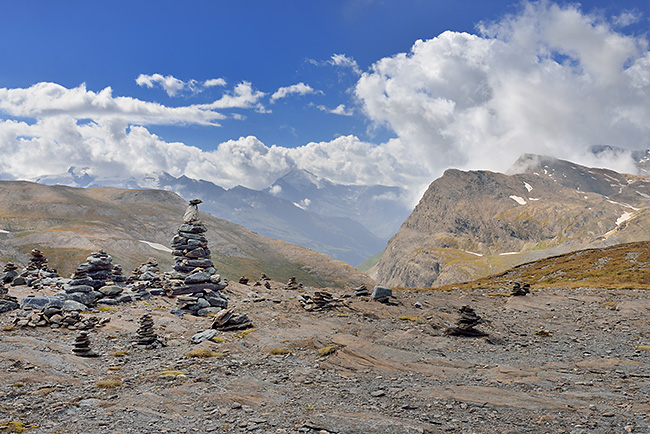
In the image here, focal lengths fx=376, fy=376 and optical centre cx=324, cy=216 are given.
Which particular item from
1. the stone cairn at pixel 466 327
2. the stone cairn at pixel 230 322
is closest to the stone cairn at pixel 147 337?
the stone cairn at pixel 230 322

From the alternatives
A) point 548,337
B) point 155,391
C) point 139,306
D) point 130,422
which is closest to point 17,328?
point 139,306

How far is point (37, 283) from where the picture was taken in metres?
53.0

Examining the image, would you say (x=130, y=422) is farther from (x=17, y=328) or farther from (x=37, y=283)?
(x=37, y=283)

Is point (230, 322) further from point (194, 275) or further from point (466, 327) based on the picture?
point (466, 327)

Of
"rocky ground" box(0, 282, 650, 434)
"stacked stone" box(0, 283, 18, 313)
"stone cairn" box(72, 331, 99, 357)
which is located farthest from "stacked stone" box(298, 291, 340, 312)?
"stacked stone" box(0, 283, 18, 313)

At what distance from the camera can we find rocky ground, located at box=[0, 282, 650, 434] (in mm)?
14547

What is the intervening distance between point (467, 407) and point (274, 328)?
1807cm

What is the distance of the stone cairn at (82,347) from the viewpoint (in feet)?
79.8

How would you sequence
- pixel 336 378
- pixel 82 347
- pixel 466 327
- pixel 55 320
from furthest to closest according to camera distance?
pixel 466 327
pixel 55 320
pixel 82 347
pixel 336 378

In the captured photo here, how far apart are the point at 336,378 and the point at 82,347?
1712 centimetres

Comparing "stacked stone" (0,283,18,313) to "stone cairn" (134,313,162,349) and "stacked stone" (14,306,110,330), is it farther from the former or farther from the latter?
"stone cairn" (134,313,162,349)

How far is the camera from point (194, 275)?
4703 centimetres

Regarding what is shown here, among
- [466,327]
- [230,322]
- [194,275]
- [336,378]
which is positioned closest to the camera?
[336,378]

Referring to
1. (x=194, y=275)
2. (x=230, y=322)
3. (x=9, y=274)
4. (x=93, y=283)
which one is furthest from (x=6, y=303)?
(x=9, y=274)
